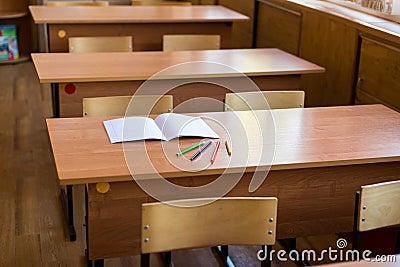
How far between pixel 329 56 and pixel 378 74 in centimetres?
61

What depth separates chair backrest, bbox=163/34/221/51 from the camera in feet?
14.1

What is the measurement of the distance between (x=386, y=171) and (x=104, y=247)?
3.66 ft

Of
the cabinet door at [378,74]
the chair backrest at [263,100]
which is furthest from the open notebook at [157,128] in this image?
the cabinet door at [378,74]

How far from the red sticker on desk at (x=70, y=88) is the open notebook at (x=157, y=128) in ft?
2.68

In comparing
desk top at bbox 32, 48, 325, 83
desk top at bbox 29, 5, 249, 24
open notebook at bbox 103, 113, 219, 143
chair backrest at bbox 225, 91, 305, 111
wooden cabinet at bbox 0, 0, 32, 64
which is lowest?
wooden cabinet at bbox 0, 0, 32, 64

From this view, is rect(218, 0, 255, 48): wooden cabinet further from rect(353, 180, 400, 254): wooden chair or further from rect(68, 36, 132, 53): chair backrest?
rect(353, 180, 400, 254): wooden chair

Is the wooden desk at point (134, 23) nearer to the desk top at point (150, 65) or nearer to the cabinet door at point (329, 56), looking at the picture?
the cabinet door at point (329, 56)

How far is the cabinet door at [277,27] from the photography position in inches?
180

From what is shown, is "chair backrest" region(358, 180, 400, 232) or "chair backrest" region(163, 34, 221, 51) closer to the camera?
"chair backrest" region(358, 180, 400, 232)

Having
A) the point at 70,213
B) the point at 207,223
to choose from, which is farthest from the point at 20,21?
the point at 207,223

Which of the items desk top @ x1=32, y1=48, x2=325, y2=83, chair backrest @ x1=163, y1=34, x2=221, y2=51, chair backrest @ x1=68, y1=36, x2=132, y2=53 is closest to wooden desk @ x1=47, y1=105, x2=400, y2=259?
desk top @ x1=32, y1=48, x2=325, y2=83

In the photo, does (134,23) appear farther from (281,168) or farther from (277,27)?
(281,168)

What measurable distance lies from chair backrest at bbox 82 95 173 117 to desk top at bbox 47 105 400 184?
0.21 meters

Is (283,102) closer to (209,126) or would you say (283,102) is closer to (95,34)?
(209,126)
